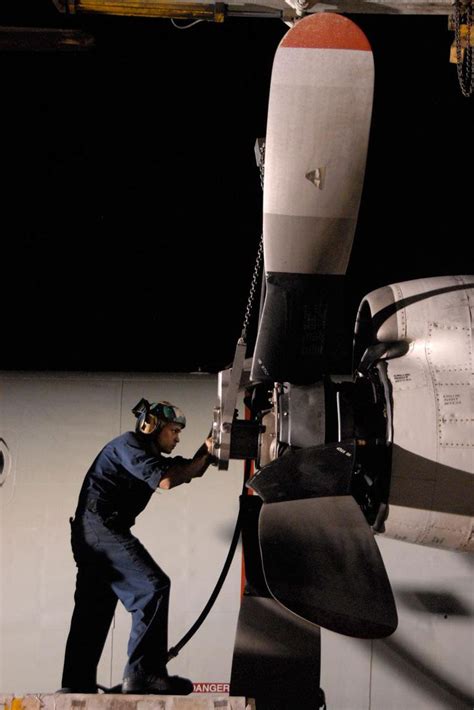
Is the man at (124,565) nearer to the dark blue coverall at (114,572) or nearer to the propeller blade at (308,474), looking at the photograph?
the dark blue coverall at (114,572)

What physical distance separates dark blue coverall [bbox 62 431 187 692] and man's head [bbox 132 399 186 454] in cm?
5

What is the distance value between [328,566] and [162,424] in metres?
1.53

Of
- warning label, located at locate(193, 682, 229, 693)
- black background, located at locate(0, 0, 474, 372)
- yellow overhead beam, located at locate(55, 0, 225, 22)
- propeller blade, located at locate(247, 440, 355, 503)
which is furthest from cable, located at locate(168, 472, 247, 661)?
black background, located at locate(0, 0, 474, 372)

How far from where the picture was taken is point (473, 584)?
5.00 metres

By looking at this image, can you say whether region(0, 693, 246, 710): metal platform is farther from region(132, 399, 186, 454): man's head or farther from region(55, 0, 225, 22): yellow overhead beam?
region(55, 0, 225, 22): yellow overhead beam

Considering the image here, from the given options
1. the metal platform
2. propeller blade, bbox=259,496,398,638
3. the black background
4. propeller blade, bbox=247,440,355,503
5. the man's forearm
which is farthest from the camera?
the black background

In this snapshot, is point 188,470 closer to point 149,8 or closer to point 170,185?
point 149,8

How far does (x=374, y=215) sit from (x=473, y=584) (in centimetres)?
407

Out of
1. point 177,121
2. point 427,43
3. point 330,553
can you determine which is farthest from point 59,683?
point 427,43

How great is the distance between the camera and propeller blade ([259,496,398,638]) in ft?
11.6

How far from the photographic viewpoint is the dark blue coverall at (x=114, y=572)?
4816mm

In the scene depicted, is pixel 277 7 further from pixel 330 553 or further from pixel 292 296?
pixel 330 553

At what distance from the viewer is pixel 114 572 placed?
4.89 meters

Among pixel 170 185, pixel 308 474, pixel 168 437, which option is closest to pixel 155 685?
pixel 168 437
